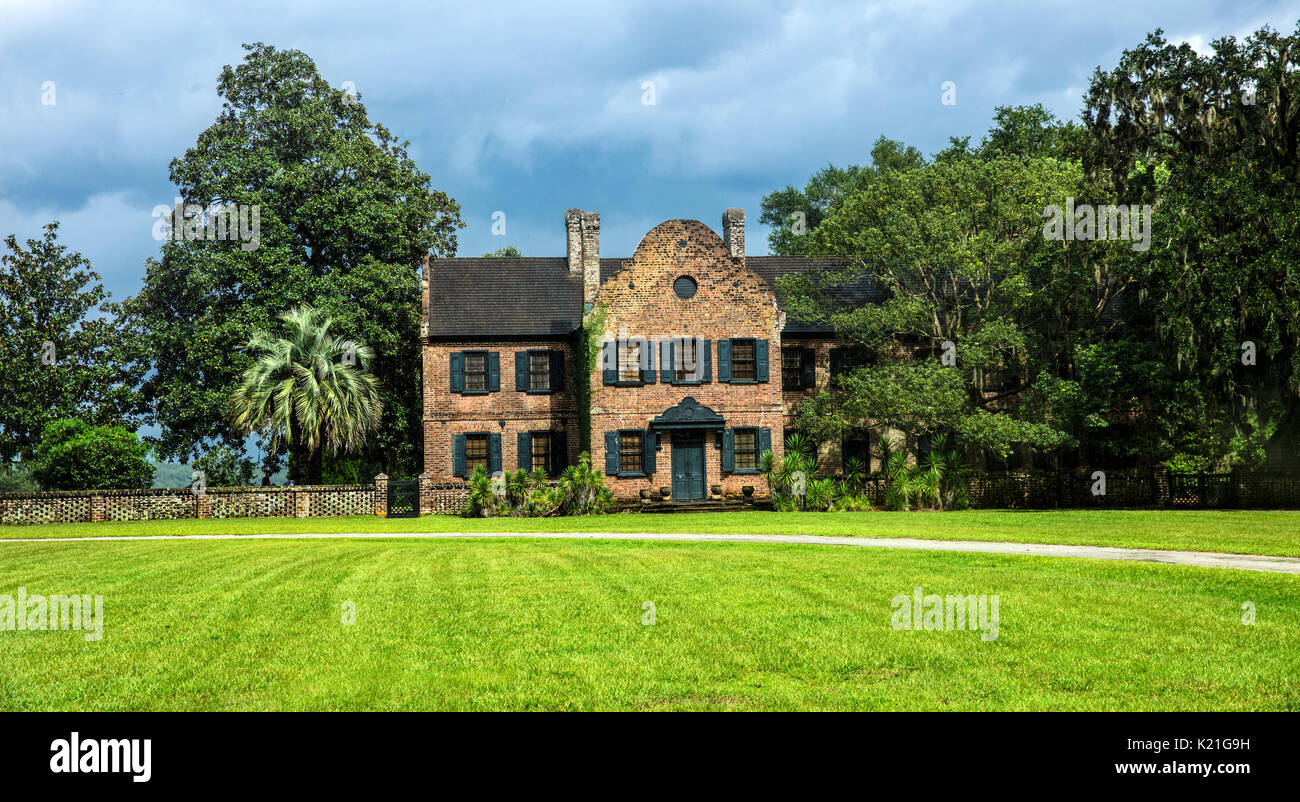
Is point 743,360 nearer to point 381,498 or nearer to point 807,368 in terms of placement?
point 807,368

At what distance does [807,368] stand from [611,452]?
27.1 ft

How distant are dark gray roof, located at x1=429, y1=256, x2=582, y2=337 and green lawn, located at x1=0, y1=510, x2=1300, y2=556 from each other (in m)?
8.24

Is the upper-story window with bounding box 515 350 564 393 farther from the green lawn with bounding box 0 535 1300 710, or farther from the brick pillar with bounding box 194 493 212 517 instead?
the green lawn with bounding box 0 535 1300 710

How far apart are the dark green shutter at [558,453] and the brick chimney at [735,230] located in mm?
8909

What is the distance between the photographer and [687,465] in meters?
31.2

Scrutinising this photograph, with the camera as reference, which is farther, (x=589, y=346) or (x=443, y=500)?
(x=589, y=346)

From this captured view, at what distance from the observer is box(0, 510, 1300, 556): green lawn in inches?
666

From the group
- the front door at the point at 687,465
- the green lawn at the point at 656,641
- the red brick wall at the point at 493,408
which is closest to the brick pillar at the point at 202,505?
the red brick wall at the point at 493,408

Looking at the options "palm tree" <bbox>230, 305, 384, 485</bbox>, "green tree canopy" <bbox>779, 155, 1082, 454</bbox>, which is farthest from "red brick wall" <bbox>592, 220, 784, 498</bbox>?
"palm tree" <bbox>230, 305, 384, 485</bbox>

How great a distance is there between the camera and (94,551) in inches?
664

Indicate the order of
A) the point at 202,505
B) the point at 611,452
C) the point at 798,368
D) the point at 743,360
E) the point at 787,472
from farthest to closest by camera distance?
the point at 798,368 → the point at 743,360 → the point at 611,452 → the point at 787,472 → the point at 202,505

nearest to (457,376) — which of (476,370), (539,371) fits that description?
(476,370)

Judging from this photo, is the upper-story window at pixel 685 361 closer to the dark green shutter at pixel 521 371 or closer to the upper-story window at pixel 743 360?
the upper-story window at pixel 743 360
